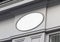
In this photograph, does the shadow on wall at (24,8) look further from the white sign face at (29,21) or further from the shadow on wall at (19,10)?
the white sign face at (29,21)

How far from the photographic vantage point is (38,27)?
8.58 m

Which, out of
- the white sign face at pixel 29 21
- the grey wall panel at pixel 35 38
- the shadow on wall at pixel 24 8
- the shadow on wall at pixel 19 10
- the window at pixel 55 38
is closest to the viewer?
the window at pixel 55 38

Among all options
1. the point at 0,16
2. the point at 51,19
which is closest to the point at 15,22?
the point at 0,16

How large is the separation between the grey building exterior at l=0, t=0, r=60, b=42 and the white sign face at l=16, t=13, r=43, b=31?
5.4 inches

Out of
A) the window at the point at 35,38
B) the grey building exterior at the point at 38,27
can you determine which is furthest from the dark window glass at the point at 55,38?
the window at the point at 35,38

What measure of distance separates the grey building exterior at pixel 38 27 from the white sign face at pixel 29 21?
136mm

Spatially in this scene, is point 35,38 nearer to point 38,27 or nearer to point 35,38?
point 35,38

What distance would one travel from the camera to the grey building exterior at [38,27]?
8.40 meters

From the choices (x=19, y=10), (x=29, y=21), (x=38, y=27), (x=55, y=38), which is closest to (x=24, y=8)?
(x=19, y=10)

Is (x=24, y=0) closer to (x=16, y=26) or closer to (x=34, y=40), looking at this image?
(x=16, y=26)

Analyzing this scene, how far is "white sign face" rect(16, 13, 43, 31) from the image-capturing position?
8.73 meters

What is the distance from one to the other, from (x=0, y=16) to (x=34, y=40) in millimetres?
2003

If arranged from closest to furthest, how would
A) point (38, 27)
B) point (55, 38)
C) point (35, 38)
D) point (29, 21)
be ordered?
1. point (55, 38)
2. point (35, 38)
3. point (38, 27)
4. point (29, 21)

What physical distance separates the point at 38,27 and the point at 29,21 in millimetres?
548
